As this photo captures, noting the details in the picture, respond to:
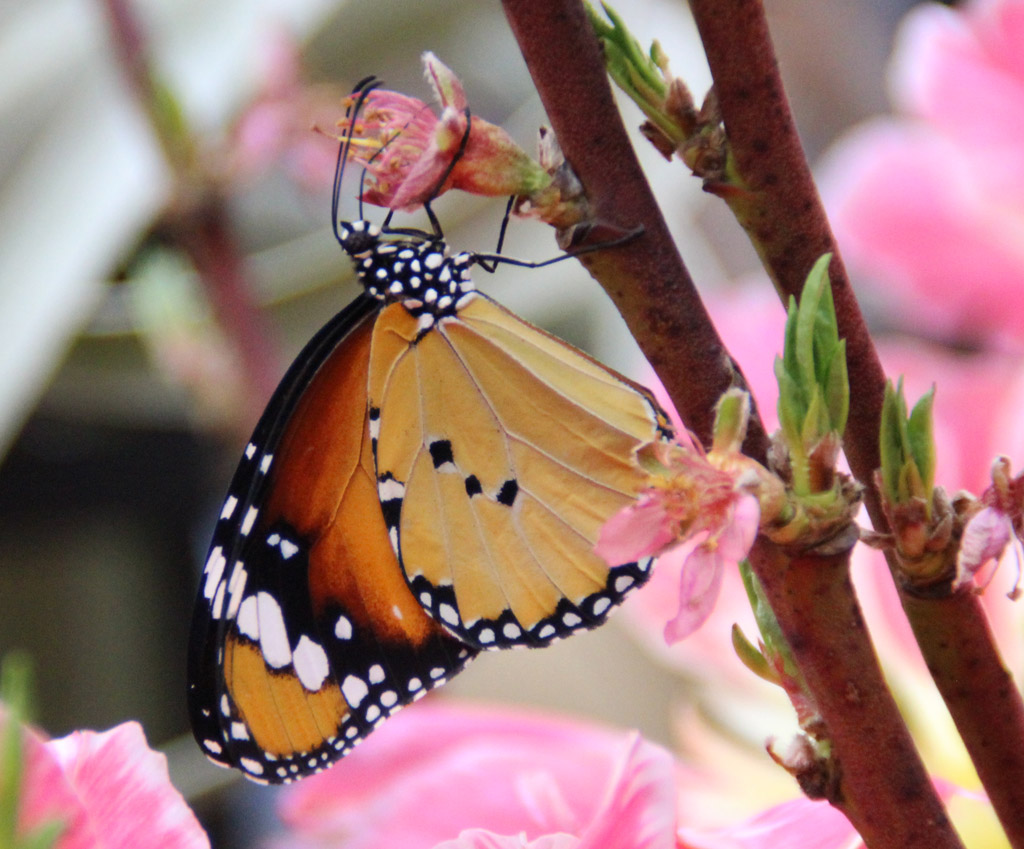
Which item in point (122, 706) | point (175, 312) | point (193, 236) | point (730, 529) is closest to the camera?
point (730, 529)

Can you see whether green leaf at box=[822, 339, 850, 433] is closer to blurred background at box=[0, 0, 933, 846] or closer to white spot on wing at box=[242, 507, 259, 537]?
white spot on wing at box=[242, 507, 259, 537]

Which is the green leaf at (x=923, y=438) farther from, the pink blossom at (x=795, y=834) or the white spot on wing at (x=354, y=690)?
Result: the white spot on wing at (x=354, y=690)

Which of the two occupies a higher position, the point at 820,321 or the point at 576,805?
the point at 820,321

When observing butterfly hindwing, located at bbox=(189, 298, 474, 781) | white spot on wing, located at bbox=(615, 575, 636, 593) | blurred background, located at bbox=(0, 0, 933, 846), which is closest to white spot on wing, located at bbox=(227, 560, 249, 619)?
butterfly hindwing, located at bbox=(189, 298, 474, 781)

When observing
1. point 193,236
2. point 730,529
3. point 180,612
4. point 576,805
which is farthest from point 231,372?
point 180,612

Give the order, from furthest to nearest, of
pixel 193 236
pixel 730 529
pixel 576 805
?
pixel 193 236, pixel 576 805, pixel 730 529

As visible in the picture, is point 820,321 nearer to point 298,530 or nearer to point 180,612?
point 298,530
